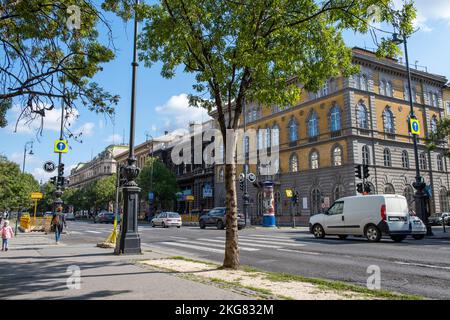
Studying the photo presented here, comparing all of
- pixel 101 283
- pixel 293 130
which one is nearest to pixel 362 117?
pixel 293 130

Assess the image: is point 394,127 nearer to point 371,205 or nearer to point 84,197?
point 371,205

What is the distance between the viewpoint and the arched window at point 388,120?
1612 inches

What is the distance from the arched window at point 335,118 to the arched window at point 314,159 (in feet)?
11.1

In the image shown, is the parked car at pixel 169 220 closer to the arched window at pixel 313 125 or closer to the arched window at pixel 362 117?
the arched window at pixel 313 125

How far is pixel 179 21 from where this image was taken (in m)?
9.27

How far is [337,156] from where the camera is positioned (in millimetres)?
39188

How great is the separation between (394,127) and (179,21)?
37.6 m

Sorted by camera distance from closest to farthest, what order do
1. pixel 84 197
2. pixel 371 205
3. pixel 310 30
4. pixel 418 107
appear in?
pixel 310 30
pixel 371 205
pixel 418 107
pixel 84 197

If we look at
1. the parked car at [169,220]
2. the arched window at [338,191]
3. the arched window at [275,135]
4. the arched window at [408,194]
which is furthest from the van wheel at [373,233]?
the arched window at [275,135]

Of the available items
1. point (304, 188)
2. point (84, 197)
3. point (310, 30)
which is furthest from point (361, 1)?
point (84, 197)

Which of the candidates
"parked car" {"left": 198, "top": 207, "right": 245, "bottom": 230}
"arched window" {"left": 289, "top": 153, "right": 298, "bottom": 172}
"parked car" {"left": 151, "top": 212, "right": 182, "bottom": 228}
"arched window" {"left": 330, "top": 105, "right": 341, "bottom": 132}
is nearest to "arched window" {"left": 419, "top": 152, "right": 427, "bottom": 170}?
"arched window" {"left": 330, "top": 105, "right": 341, "bottom": 132}

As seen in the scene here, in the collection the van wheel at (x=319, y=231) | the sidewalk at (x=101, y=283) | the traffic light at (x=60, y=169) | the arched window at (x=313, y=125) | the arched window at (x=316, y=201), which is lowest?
the sidewalk at (x=101, y=283)

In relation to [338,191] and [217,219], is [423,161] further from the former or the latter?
[217,219]

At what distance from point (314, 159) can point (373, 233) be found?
2602 centimetres
